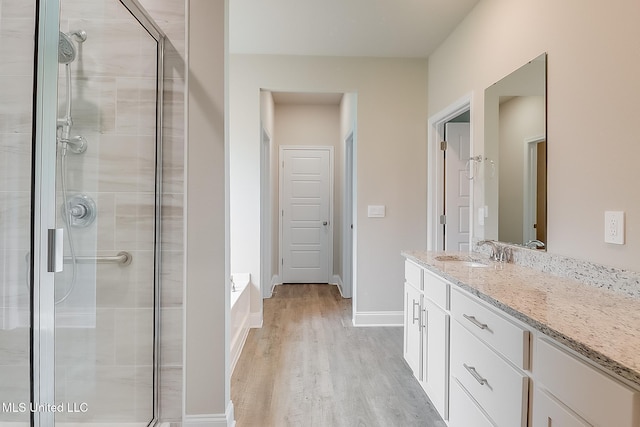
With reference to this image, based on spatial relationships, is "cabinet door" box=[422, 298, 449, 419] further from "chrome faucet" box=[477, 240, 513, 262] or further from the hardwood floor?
"chrome faucet" box=[477, 240, 513, 262]

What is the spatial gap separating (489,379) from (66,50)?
2228 mm

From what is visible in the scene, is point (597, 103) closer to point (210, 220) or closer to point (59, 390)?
point (210, 220)

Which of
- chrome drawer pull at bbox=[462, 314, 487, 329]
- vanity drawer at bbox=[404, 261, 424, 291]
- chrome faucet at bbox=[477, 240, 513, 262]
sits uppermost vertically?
chrome faucet at bbox=[477, 240, 513, 262]

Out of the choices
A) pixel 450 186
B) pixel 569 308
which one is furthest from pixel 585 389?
pixel 450 186

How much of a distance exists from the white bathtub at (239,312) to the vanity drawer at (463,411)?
154 centimetres

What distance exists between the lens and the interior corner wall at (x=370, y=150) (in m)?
3.42

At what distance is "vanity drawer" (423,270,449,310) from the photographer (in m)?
1.80

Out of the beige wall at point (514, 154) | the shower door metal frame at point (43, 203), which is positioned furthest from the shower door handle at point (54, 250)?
the beige wall at point (514, 154)

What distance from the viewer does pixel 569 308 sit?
3.78 feet

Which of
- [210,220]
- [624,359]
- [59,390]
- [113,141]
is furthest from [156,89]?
[624,359]

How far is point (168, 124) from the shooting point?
1.77 meters

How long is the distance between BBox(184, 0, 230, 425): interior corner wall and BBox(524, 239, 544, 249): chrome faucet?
65.7 inches

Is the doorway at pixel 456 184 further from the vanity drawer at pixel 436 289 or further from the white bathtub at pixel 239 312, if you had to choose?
the white bathtub at pixel 239 312

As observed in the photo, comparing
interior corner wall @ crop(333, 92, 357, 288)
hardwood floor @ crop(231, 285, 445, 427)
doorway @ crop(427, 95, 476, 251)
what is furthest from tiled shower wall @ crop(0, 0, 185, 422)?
doorway @ crop(427, 95, 476, 251)
